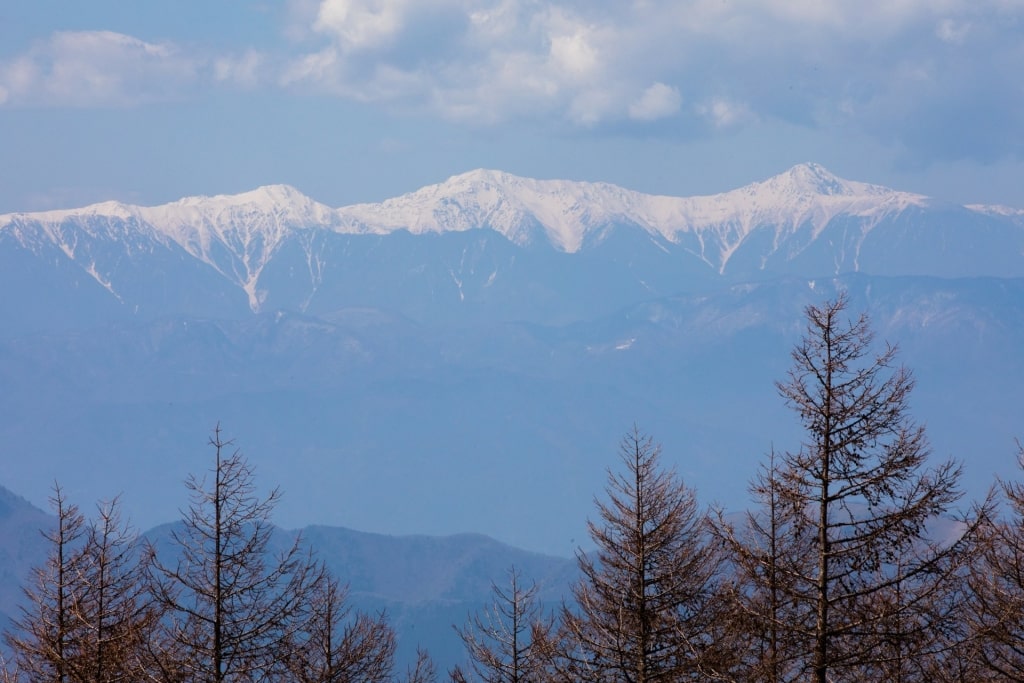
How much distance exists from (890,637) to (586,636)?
5558mm

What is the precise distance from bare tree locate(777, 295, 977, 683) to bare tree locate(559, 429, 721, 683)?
1976 mm

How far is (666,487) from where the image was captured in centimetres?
2191

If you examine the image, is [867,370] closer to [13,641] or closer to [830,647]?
[830,647]

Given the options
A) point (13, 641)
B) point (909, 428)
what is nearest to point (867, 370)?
point (909, 428)

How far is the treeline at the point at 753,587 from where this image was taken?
17172 millimetres

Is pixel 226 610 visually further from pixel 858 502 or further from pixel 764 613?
pixel 858 502

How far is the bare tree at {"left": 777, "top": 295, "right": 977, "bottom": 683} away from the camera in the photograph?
16.8 metres

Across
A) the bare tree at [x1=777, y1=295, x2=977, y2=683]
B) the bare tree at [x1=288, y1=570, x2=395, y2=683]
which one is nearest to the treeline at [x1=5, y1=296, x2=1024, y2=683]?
the bare tree at [x1=777, y1=295, x2=977, y2=683]

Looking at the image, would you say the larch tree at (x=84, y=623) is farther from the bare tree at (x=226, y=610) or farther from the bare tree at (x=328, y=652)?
the bare tree at (x=328, y=652)

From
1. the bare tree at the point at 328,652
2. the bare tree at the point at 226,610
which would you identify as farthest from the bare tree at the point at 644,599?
the bare tree at the point at 226,610

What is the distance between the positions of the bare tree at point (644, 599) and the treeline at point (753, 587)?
41mm

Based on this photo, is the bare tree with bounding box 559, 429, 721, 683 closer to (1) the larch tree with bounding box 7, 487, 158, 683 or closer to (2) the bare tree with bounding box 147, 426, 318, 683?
(2) the bare tree with bounding box 147, 426, 318, 683

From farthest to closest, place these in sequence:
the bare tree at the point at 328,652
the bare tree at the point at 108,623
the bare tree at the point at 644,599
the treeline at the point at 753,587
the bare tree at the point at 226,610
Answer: the bare tree at the point at 328,652 → the bare tree at the point at 226,610 → the bare tree at the point at 108,623 → the bare tree at the point at 644,599 → the treeline at the point at 753,587

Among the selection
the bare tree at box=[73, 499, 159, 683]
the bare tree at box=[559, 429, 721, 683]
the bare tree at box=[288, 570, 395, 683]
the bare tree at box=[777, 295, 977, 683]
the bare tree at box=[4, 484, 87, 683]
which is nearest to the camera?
the bare tree at box=[777, 295, 977, 683]
